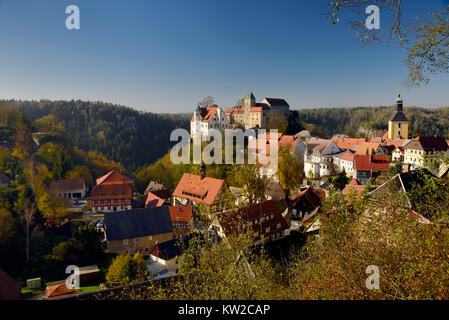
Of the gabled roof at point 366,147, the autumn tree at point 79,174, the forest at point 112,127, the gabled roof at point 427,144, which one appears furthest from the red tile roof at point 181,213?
the forest at point 112,127

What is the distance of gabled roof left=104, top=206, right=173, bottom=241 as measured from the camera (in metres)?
25.7

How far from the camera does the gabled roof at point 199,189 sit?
103 ft

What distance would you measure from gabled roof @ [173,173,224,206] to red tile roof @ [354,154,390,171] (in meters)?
14.4

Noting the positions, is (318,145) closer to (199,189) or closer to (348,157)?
(348,157)

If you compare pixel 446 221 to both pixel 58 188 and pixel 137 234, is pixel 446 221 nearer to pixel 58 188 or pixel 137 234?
pixel 137 234

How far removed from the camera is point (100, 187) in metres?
37.7

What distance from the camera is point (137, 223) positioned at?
2652 centimetres

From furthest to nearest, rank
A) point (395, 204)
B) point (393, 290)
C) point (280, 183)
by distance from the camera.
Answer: point (280, 183) → point (395, 204) → point (393, 290)

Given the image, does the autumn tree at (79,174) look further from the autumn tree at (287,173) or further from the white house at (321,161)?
the white house at (321,161)

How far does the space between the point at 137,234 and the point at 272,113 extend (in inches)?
1466

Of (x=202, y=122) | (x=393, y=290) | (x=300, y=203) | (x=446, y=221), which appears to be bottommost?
(x=300, y=203)

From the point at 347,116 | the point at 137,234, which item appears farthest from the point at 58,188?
the point at 347,116

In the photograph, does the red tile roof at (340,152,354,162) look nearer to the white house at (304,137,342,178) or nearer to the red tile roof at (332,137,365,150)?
the white house at (304,137,342,178)

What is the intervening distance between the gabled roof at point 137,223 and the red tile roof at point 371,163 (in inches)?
792
